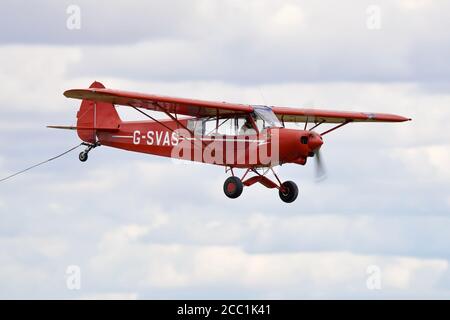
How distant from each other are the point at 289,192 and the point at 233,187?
5.70ft

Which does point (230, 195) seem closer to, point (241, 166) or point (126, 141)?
point (241, 166)

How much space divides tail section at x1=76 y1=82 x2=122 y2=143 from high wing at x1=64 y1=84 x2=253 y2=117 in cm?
337

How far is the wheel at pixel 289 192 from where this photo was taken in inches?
1475

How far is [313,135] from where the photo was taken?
120ft

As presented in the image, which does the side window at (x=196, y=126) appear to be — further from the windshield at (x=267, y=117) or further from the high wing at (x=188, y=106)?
the windshield at (x=267, y=117)

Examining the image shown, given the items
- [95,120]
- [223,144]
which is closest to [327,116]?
[223,144]

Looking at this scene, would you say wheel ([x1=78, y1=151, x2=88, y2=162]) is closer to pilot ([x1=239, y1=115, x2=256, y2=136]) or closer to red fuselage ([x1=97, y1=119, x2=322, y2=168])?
red fuselage ([x1=97, y1=119, x2=322, y2=168])

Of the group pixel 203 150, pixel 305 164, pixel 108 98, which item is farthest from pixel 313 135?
pixel 108 98

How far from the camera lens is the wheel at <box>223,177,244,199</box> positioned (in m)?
36.7

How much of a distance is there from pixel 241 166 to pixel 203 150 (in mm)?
1320

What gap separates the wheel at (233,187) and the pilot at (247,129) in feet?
4.40

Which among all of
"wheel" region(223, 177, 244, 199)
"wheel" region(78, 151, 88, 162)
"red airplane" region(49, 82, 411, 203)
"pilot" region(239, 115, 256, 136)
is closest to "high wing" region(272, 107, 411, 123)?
"red airplane" region(49, 82, 411, 203)

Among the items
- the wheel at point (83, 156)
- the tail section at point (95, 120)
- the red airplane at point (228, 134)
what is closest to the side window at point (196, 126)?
the red airplane at point (228, 134)

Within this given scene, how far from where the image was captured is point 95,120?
1667 inches
